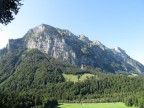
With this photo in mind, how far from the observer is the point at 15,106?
516 feet

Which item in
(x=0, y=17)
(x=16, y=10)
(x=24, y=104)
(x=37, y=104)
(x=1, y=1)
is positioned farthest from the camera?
(x=37, y=104)

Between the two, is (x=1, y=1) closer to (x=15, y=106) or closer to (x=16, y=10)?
(x=16, y=10)

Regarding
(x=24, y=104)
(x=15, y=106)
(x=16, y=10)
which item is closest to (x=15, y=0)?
(x=16, y=10)

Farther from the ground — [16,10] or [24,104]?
[16,10]

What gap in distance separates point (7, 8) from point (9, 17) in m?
1.31

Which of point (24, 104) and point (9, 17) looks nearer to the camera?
point (9, 17)

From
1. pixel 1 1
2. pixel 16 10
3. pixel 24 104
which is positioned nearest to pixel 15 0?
pixel 16 10

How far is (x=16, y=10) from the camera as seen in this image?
1245 inches

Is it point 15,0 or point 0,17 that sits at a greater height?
point 15,0

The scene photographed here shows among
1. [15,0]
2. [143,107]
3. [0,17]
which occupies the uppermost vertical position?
[15,0]

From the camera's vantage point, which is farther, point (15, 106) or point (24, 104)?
point (24, 104)

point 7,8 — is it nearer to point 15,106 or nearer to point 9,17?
point 9,17

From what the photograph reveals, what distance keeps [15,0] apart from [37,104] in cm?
17066

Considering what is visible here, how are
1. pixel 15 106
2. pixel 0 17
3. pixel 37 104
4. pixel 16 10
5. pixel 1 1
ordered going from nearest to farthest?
pixel 1 1 < pixel 0 17 < pixel 16 10 < pixel 15 106 < pixel 37 104
